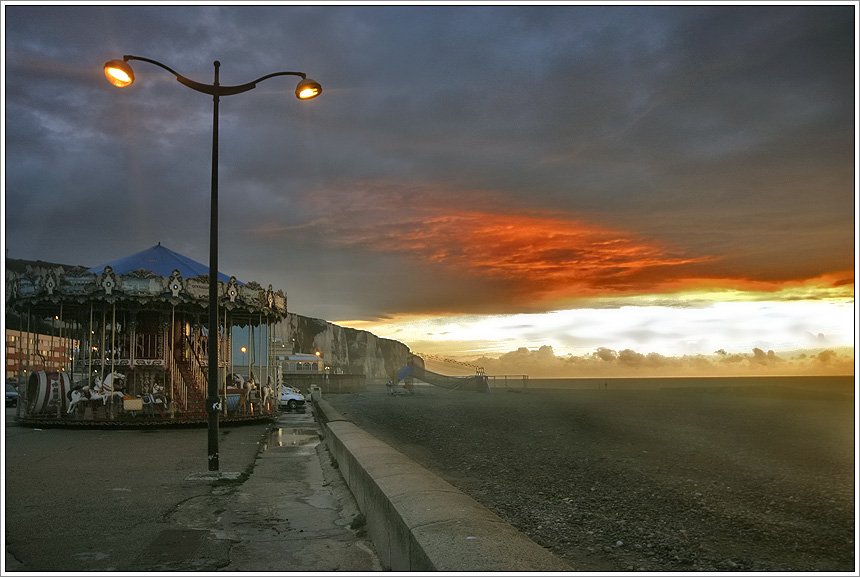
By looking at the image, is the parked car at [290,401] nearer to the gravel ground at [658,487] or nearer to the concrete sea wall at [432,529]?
the gravel ground at [658,487]

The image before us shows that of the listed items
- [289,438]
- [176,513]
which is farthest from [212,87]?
[289,438]

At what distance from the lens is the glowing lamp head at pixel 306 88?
12422 millimetres

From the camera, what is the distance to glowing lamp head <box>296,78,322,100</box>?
12.4m

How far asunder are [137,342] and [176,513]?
19818 millimetres

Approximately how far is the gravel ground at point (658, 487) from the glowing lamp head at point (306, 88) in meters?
7.95

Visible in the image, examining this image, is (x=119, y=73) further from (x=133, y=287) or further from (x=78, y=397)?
(x=78, y=397)

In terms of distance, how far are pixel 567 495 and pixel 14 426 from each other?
20.0m

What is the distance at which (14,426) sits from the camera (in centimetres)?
2230

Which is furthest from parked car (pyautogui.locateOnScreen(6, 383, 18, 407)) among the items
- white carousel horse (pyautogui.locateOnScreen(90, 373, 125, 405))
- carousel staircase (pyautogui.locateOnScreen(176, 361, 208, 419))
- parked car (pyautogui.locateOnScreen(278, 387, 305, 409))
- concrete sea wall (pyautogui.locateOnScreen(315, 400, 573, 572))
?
concrete sea wall (pyautogui.locateOnScreen(315, 400, 573, 572))

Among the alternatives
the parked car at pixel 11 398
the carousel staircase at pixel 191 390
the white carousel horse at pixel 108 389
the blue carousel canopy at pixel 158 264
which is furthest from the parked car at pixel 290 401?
the parked car at pixel 11 398

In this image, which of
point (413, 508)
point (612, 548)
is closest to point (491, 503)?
point (612, 548)

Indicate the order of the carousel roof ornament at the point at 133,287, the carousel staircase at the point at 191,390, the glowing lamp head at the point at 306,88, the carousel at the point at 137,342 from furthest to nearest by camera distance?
the carousel staircase at the point at 191,390, the carousel roof ornament at the point at 133,287, the carousel at the point at 137,342, the glowing lamp head at the point at 306,88

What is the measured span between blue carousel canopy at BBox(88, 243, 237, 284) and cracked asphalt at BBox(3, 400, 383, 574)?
1085 cm

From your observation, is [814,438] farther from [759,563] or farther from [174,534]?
[174,534]
